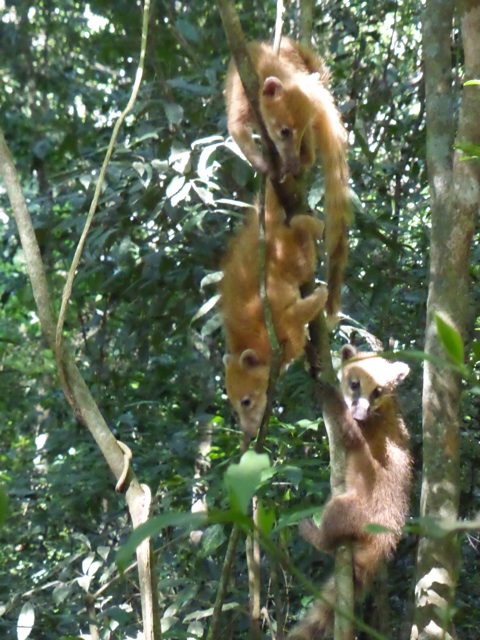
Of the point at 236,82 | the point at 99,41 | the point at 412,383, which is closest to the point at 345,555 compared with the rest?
the point at 412,383

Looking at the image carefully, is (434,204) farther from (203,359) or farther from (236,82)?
(203,359)

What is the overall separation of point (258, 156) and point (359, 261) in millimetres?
1078

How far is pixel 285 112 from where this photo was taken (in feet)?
15.8

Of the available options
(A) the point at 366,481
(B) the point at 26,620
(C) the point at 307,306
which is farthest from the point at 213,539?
(C) the point at 307,306

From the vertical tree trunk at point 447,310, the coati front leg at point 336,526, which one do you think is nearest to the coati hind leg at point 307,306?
the vertical tree trunk at point 447,310

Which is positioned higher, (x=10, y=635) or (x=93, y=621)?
(x=93, y=621)

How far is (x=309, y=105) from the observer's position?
486 cm

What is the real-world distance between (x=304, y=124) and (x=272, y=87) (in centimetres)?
29

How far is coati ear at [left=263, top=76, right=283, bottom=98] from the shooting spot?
15.8 feet

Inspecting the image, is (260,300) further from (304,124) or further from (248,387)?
(304,124)

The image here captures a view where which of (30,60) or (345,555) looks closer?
(345,555)

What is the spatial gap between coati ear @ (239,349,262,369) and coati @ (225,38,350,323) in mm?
755

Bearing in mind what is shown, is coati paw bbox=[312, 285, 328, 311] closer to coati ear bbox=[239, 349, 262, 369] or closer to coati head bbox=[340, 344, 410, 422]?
coati head bbox=[340, 344, 410, 422]

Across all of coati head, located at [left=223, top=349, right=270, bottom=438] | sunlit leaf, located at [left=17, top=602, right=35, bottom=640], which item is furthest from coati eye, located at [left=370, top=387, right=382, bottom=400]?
sunlit leaf, located at [left=17, top=602, right=35, bottom=640]
